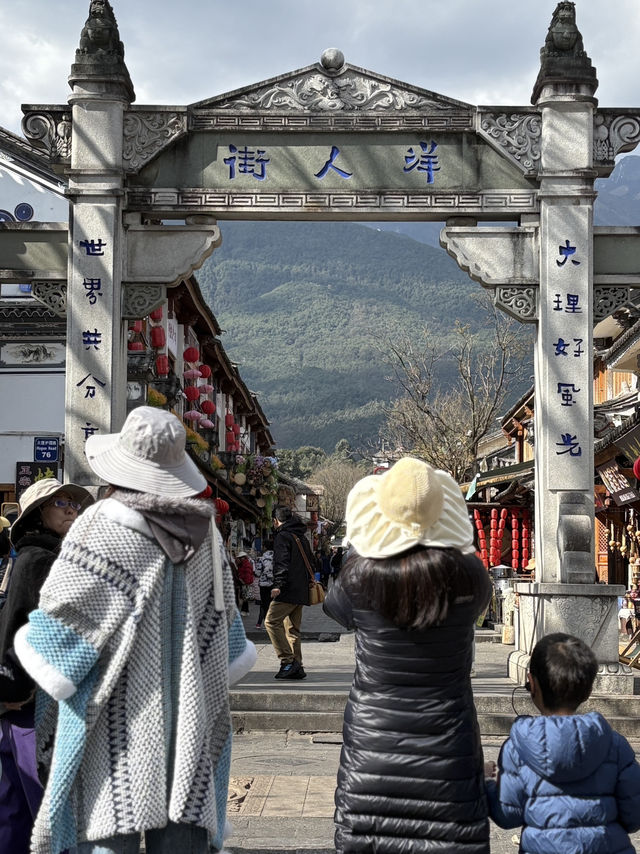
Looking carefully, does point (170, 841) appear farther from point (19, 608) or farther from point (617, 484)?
point (617, 484)

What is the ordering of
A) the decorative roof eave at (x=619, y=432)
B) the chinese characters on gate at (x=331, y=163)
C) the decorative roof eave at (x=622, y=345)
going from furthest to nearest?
the decorative roof eave at (x=622, y=345), the decorative roof eave at (x=619, y=432), the chinese characters on gate at (x=331, y=163)

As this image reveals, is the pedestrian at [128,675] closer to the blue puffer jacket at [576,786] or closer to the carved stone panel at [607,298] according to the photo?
the blue puffer jacket at [576,786]

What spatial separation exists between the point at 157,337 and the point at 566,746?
1898cm

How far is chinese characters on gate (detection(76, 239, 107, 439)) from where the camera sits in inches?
456

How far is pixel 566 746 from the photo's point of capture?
148 inches

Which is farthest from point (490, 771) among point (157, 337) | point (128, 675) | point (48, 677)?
point (157, 337)

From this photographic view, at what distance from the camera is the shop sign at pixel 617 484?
18812mm

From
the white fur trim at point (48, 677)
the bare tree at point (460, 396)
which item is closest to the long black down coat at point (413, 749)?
the white fur trim at point (48, 677)

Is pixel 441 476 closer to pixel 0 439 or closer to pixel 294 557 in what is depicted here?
pixel 294 557

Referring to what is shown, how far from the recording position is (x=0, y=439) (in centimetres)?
2091

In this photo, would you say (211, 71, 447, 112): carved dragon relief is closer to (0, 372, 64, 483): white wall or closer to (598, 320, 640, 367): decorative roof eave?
(0, 372, 64, 483): white wall

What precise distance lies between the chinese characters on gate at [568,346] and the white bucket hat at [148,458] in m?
7.81

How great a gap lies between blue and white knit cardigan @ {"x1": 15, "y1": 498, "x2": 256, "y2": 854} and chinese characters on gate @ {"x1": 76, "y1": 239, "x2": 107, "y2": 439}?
25.6ft

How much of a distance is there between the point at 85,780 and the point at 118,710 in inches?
9.9
